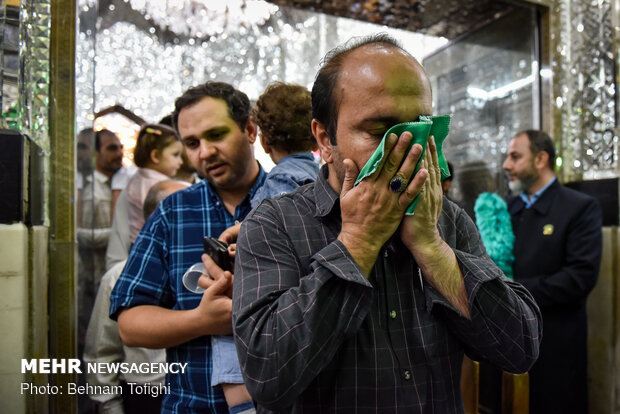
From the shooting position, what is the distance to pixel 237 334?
870 mm

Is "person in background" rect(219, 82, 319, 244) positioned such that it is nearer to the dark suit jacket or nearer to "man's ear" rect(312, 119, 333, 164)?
"man's ear" rect(312, 119, 333, 164)

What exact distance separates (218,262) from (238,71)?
3.22 metres

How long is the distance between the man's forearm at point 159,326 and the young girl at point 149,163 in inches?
51.7

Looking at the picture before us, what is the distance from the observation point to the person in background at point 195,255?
4.11 feet

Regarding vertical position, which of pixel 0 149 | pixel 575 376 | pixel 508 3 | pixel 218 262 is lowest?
pixel 575 376

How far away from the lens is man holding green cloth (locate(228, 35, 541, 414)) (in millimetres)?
819

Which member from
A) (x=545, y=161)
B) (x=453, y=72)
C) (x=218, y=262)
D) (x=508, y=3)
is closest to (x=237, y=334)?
(x=218, y=262)

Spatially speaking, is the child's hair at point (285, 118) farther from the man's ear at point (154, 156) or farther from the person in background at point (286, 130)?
the man's ear at point (154, 156)

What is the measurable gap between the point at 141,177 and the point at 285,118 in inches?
57.5

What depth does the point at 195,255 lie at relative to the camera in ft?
4.62

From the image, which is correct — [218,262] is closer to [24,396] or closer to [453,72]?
[24,396]

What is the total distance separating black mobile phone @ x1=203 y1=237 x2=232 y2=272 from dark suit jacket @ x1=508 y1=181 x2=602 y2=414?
205 centimetres

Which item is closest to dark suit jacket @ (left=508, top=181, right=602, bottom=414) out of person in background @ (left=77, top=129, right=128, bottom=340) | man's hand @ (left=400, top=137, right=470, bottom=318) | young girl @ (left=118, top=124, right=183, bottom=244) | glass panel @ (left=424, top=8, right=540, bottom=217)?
glass panel @ (left=424, top=8, right=540, bottom=217)

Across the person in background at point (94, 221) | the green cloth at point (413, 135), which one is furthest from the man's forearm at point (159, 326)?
the person in background at point (94, 221)
